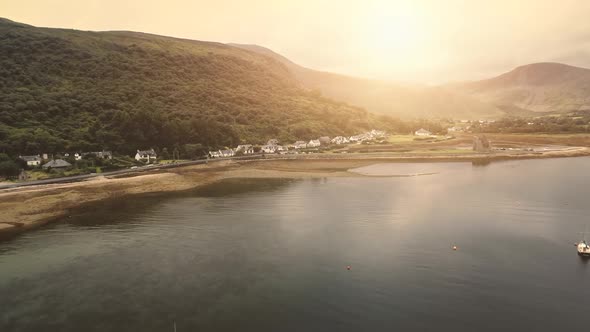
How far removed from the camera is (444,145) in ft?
440

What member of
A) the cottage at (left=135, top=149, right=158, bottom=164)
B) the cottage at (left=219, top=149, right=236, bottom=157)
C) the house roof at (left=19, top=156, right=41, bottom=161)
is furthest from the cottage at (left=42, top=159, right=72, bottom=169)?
the cottage at (left=219, top=149, right=236, bottom=157)

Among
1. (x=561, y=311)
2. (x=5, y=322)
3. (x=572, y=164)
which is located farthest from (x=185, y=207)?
(x=572, y=164)

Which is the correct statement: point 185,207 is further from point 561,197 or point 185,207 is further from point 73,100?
point 73,100

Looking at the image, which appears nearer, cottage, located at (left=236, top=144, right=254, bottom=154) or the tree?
the tree

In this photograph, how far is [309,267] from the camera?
2972 centimetres

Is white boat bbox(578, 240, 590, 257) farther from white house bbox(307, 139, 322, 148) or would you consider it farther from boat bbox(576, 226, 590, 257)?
white house bbox(307, 139, 322, 148)

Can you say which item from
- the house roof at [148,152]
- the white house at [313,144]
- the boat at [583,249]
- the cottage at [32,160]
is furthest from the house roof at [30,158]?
the boat at [583,249]

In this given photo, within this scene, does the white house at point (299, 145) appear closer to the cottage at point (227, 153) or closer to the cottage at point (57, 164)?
the cottage at point (227, 153)

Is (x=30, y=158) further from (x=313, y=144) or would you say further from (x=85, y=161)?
(x=313, y=144)

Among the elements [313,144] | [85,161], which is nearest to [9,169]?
[85,161]

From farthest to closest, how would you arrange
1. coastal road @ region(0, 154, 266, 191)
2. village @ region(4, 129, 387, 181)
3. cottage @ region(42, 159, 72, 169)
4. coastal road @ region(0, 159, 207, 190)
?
cottage @ region(42, 159, 72, 169) < village @ region(4, 129, 387, 181) < coastal road @ region(0, 154, 266, 191) < coastal road @ region(0, 159, 207, 190)

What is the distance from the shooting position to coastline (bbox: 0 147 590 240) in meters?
49.7

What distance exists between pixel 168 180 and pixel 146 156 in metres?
32.9

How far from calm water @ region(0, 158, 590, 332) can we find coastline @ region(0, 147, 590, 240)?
24.7ft
